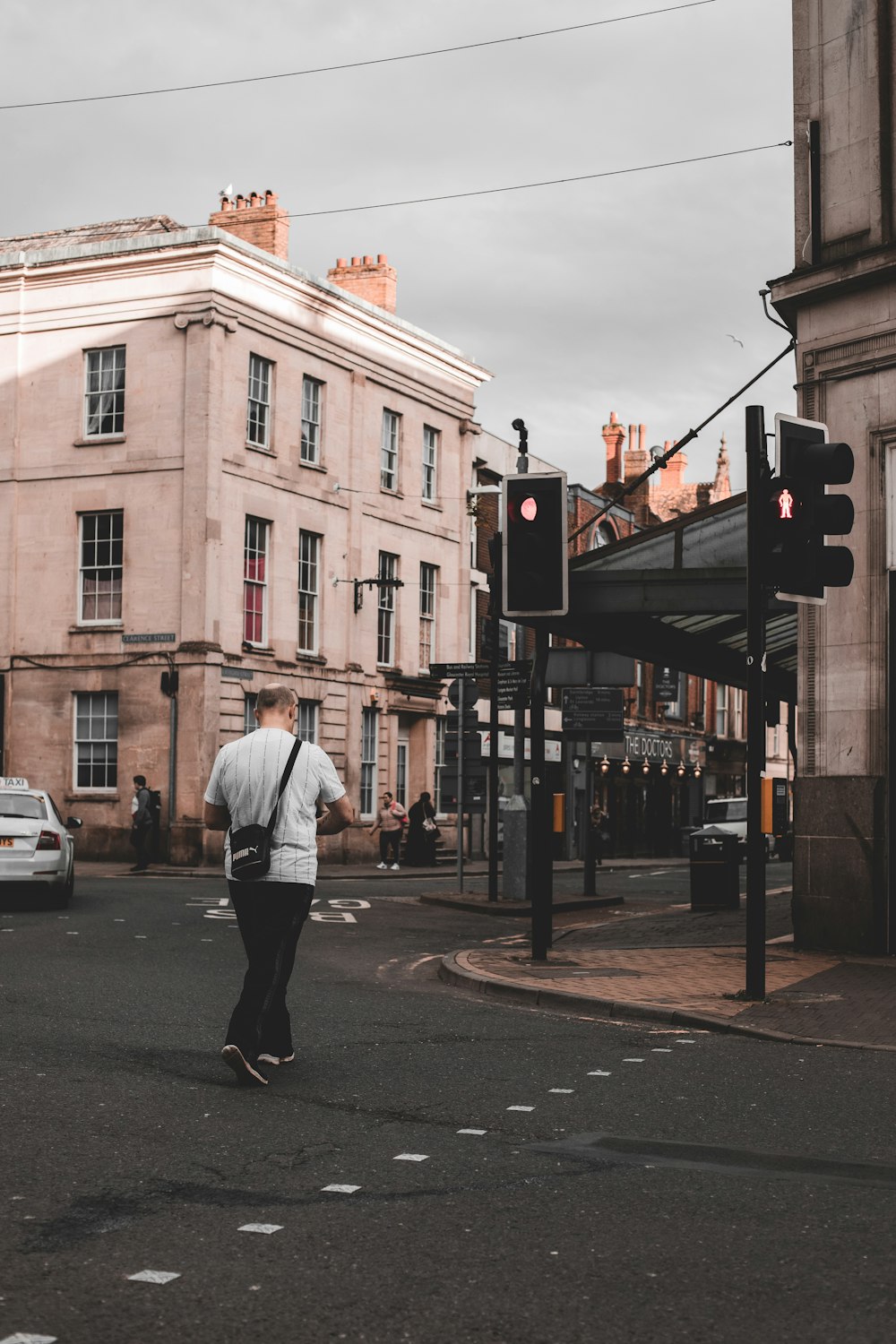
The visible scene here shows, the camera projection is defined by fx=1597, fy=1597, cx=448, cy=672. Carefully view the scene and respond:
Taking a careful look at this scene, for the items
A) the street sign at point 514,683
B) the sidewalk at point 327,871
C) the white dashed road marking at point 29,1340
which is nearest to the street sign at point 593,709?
the street sign at point 514,683

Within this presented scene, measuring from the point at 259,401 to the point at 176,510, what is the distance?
3379 mm

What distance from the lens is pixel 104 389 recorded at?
3306 centimetres

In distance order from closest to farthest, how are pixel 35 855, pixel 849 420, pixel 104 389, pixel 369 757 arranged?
pixel 849 420 < pixel 35 855 < pixel 104 389 < pixel 369 757

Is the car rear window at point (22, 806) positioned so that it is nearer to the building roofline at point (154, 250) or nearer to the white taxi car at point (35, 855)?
the white taxi car at point (35, 855)

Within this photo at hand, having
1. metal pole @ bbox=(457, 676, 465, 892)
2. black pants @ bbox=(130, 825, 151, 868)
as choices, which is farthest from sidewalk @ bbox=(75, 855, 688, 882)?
metal pole @ bbox=(457, 676, 465, 892)

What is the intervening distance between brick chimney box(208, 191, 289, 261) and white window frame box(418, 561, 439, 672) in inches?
334

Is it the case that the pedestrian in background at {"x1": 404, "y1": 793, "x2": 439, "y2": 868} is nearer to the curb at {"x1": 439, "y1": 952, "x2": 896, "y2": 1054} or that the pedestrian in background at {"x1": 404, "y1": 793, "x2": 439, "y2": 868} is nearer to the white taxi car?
the white taxi car

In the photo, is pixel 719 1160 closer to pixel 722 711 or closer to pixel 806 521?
pixel 806 521

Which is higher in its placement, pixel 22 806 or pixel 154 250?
pixel 154 250

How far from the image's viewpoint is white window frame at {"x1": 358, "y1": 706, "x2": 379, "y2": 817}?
3666 cm

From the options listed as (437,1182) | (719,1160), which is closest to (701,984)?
(719,1160)

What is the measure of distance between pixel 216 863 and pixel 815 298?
65.8ft

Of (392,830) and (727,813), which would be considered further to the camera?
(727,813)

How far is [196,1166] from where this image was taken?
5.83 m
